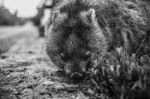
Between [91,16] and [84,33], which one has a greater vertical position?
[91,16]

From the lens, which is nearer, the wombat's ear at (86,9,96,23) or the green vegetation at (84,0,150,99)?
the green vegetation at (84,0,150,99)

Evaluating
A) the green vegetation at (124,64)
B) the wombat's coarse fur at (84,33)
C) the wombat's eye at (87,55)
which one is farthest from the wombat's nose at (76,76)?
the wombat's eye at (87,55)

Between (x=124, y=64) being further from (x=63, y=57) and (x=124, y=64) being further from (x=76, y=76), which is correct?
(x=63, y=57)

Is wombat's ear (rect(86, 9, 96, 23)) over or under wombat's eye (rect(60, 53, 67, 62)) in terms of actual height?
over

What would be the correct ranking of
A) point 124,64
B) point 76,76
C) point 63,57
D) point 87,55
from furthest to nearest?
point 63,57 → point 87,55 → point 76,76 → point 124,64

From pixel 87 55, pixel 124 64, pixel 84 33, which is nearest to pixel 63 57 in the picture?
pixel 87 55

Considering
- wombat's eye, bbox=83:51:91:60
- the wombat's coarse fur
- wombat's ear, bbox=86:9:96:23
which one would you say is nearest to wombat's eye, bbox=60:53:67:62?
the wombat's coarse fur

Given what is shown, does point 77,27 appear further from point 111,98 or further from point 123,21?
point 111,98

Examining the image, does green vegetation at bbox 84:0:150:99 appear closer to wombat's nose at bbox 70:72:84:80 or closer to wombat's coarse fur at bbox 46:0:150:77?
wombat's coarse fur at bbox 46:0:150:77

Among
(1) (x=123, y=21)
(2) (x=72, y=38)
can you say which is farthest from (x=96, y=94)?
(1) (x=123, y=21)

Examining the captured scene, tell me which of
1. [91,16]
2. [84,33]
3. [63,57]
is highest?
[91,16]

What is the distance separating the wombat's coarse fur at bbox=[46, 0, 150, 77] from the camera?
163 inches

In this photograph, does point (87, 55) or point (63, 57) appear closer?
point (87, 55)

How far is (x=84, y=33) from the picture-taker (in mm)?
4254
